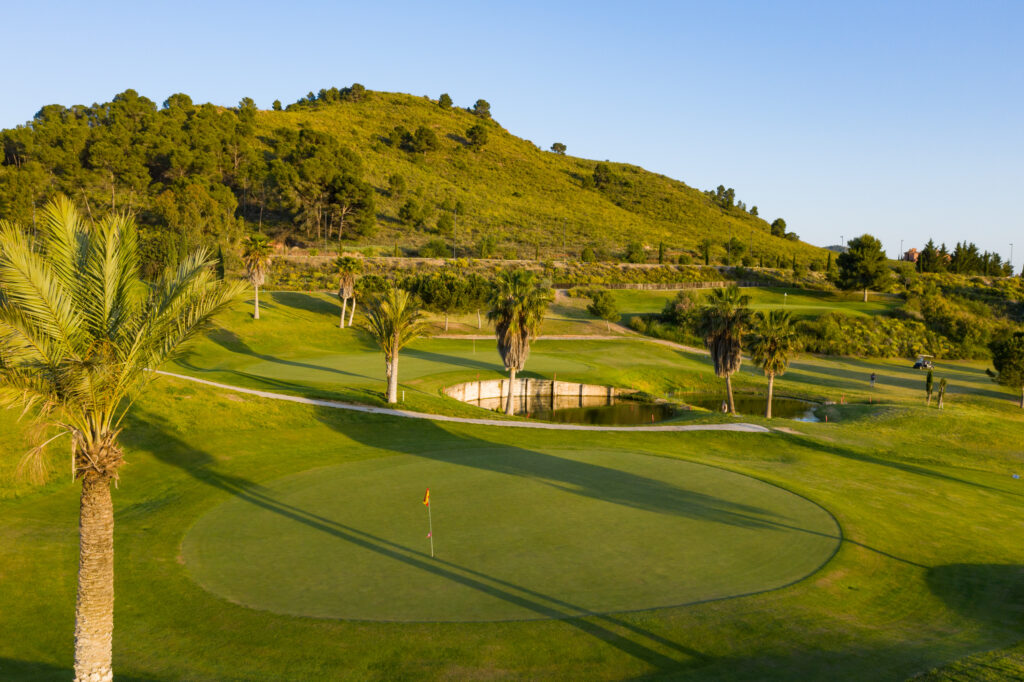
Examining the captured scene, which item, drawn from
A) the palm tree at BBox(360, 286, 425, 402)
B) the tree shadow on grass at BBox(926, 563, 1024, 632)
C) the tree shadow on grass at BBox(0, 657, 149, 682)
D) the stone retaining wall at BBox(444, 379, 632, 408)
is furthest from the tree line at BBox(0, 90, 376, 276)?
the tree shadow on grass at BBox(926, 563, 1024, 632)

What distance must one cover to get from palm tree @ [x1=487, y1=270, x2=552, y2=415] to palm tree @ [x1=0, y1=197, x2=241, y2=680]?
34.0 m

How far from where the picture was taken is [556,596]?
1570cm

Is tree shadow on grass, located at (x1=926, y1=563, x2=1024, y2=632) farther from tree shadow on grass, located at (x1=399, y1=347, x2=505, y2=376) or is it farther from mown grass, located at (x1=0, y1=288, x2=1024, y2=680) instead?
tree shadow on grass, located at (x1=399, y1=347, x2=505, y2=376)

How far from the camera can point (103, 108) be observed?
14588 centimetres

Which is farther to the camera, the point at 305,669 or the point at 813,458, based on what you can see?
the point at 813,458

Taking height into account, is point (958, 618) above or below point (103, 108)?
below

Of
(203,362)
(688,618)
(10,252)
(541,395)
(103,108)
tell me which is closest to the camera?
(10,252)

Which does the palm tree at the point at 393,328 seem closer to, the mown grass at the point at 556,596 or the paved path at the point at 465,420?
the paved path at the point at 465,420

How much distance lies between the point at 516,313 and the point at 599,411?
45.2 ft

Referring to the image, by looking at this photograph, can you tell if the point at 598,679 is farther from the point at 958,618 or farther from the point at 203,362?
the point at 203,362

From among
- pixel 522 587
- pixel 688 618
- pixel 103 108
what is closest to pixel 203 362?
pixel 522 587

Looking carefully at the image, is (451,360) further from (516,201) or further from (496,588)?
(516,201)

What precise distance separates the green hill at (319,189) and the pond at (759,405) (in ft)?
194

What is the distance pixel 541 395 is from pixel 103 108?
141 m
